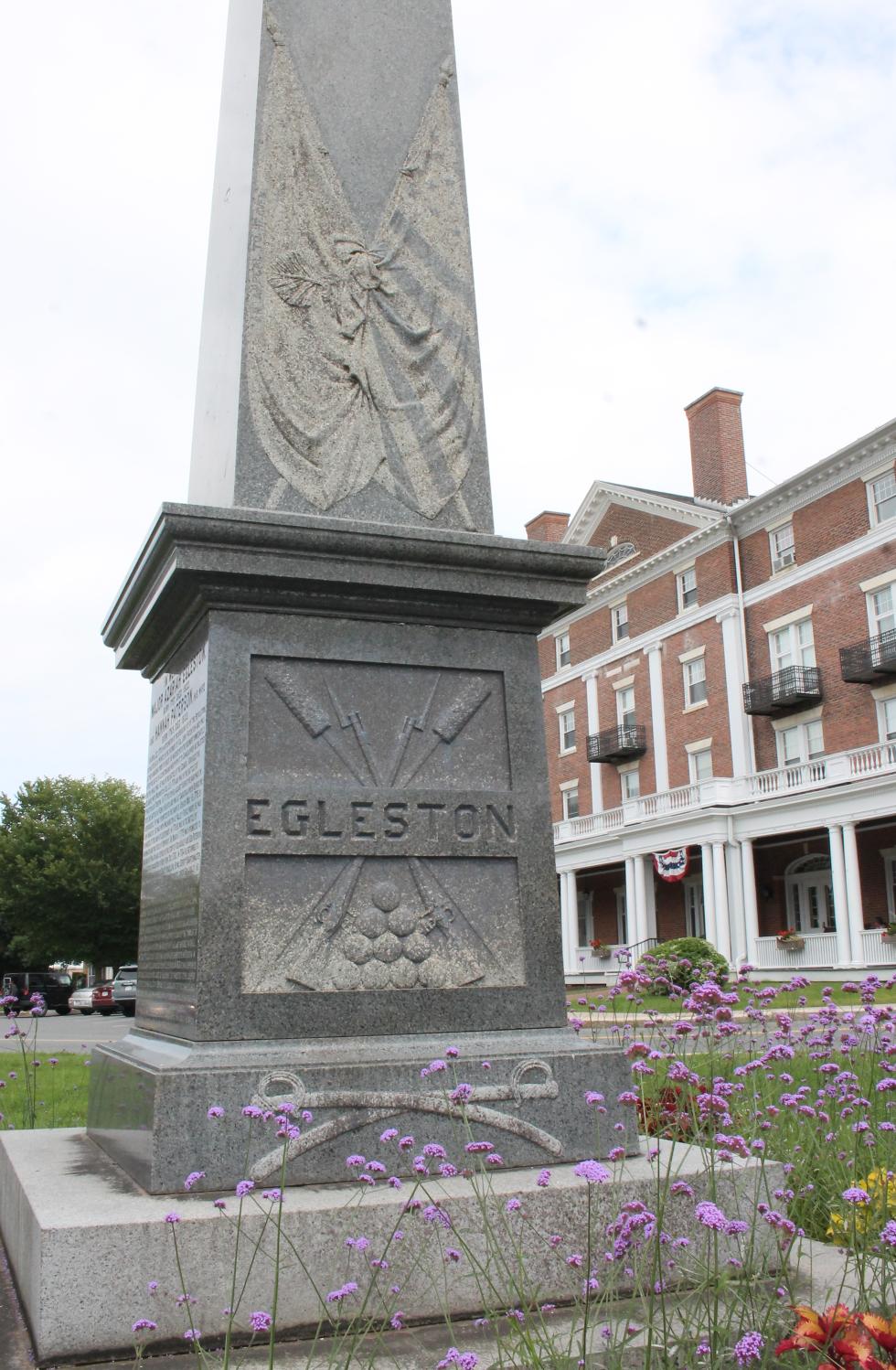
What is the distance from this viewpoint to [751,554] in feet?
129

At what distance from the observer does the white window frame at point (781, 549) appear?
37.5 metres

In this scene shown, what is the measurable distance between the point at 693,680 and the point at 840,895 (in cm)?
1051

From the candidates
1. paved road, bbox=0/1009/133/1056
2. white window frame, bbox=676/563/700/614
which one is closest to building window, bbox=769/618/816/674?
white window frame, bbox=676/563/700/614

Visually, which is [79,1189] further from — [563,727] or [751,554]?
[563,727]

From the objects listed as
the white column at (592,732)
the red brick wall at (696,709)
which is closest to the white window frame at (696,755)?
the red brick wall at (696,709)

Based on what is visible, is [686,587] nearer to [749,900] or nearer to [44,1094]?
[749,900]

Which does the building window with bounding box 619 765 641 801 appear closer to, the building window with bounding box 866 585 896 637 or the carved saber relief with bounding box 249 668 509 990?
the building window with bounding box 866 585 896 637

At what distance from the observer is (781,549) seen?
3806cm

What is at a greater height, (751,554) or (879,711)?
(751,554)

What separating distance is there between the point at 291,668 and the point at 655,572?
39.9m

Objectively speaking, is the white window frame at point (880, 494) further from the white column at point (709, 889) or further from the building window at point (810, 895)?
the white column at point (709, 889)

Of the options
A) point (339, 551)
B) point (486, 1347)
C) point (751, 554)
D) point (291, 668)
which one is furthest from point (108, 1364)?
point (751, 554)

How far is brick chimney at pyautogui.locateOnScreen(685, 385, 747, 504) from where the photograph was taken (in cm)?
4309

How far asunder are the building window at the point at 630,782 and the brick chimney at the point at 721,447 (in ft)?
33.1
